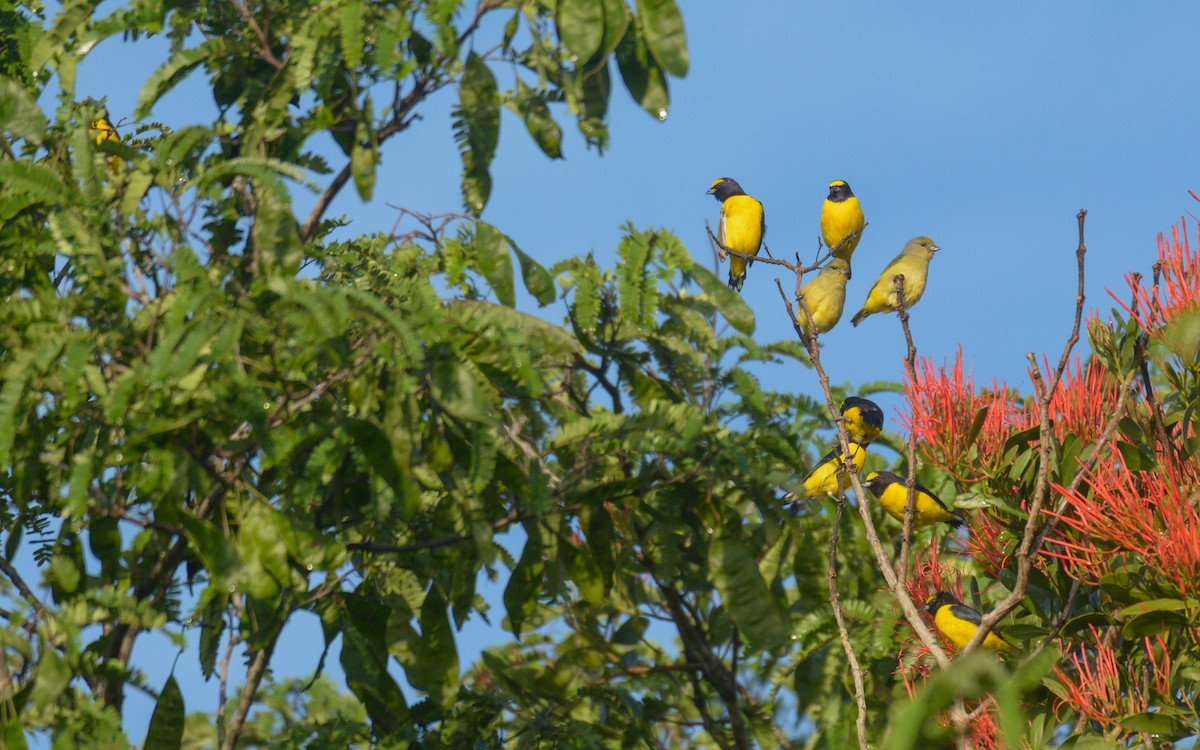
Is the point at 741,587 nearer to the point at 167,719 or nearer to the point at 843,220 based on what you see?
the point at 167,719

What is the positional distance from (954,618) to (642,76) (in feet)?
6.91

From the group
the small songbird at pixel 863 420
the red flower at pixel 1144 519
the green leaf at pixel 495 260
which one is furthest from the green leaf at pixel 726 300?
the small songbird at pixel 863 420

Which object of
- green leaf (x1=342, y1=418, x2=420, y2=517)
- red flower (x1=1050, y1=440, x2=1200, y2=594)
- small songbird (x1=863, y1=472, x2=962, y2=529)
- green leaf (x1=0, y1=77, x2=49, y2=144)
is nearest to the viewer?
green leaf (x1=342, y1=418, x2=420, y2=517)

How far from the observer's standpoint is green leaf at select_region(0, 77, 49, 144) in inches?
139

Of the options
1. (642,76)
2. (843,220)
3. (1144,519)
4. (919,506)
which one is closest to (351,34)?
(642,76)

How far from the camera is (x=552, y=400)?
4.30 meters

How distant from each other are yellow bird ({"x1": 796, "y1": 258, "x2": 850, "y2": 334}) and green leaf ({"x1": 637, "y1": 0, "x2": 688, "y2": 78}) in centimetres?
386

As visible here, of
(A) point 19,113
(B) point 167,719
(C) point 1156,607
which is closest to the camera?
(C) point 1156,607

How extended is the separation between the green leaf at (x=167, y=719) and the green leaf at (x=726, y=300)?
1.93 meters

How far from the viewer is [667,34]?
3770 mm

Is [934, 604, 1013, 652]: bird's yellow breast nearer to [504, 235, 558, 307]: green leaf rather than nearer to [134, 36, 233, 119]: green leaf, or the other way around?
[504, 235, 558, 307]: green leaf

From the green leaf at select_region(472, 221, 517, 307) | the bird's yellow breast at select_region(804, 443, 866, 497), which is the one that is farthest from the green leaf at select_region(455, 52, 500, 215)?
the bird's yellow breast at select_region(804, 443, 866, 497)

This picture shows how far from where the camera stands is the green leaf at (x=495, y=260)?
3.97 metres

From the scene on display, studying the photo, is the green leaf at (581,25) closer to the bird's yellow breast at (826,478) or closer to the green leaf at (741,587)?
the green leaf at (741,587)
